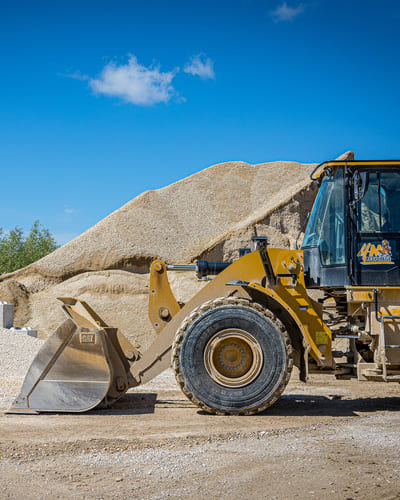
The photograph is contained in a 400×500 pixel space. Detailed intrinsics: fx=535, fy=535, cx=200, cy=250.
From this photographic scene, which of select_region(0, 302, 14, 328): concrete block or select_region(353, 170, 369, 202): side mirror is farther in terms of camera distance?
select_region(0, 302, 14, 328): concrete block

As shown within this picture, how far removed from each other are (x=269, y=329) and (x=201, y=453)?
1.89m

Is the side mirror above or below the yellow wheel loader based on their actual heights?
above

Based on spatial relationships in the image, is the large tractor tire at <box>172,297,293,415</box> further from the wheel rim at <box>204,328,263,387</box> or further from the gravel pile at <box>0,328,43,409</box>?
the gravel pile at <box>0,328,43,409</box>

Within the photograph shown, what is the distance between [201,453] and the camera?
4.46 m

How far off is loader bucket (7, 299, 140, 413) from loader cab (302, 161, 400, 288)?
269cm

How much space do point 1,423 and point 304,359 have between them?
3.36m

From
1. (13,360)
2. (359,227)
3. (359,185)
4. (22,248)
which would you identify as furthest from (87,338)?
(22,248)

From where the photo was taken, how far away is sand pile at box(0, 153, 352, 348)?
69.3 feet

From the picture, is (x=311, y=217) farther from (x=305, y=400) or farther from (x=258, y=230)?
(x=258, y=230)

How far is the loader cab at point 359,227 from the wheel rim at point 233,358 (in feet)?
3.90

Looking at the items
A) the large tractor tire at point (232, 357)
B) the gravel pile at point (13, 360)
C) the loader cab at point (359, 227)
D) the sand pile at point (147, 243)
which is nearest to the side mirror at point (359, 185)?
the loader cab at point (359, 227)

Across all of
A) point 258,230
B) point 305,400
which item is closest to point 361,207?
point 305,400

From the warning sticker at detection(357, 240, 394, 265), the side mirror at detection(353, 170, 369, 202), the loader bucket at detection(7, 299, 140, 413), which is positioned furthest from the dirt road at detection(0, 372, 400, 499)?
the side mirror at detection(353, 170, 369, 202)

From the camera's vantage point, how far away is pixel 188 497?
3438mm
